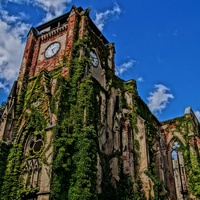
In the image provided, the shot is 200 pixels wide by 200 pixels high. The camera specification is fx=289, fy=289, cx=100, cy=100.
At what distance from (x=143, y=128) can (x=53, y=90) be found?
8972 millimetres

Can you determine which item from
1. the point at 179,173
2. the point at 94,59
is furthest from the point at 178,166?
the point at 94,59

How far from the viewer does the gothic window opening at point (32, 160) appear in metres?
18.3

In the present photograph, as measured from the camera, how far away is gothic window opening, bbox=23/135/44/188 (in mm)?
18344

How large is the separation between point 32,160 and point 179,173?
1948cm

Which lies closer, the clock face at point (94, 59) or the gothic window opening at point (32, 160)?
the gothic window opening at point (32, 160)

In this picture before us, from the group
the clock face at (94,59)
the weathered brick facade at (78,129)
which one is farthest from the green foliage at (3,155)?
the clock face at (94,59)

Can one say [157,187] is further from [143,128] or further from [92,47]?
[92,47]

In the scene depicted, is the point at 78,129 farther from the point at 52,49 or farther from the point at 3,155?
the point at 52,49

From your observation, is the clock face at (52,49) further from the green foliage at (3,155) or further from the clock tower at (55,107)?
the green foliage at (3,155)

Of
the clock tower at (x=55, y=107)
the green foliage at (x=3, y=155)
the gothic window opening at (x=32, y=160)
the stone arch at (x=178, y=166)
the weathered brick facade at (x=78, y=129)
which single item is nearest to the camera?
the clock tower at (x=55, y=107)

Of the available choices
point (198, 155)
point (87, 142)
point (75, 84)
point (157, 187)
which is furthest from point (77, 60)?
point (198, 155)

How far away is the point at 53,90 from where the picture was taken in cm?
2033

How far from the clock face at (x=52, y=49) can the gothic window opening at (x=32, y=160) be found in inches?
298

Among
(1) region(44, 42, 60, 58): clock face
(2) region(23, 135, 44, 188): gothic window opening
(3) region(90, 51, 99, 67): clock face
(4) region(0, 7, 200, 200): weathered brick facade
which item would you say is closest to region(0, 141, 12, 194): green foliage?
(4) region(0, 7, 200, 200): weathered brick facade
